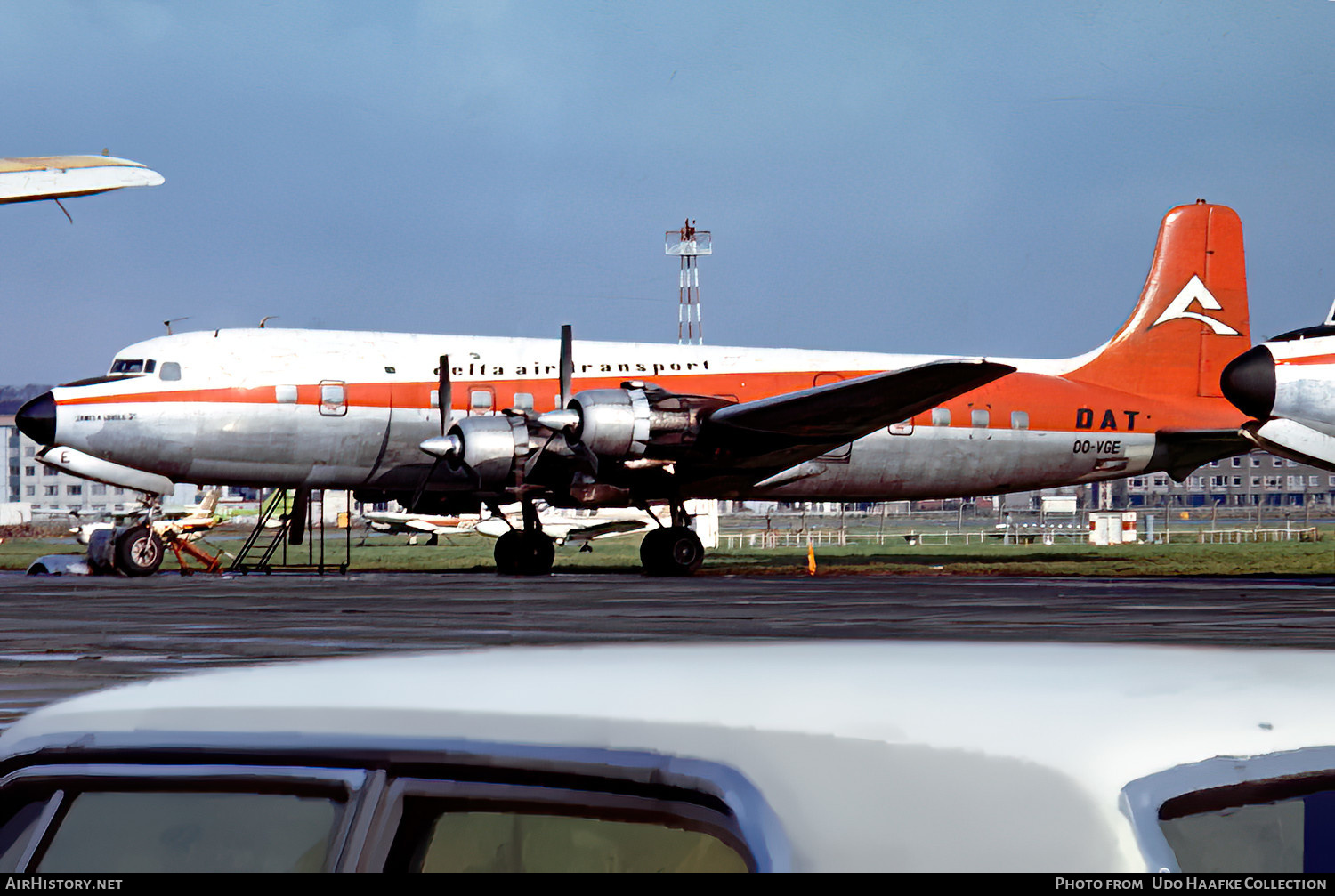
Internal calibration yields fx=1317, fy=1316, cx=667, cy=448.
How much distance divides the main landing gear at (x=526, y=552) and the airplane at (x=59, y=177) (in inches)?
615

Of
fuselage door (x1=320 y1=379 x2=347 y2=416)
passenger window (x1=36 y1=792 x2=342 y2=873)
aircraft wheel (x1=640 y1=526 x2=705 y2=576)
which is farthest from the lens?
aircraft wheel (x1=640 y1=526 x2=705 y2=576)

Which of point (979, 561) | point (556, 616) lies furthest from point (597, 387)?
point (556, 616)

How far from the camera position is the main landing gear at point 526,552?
26.8 m

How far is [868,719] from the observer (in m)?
1.62

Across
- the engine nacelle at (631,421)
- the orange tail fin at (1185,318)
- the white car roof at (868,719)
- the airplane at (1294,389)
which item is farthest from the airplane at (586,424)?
the white car roof at (868,719)

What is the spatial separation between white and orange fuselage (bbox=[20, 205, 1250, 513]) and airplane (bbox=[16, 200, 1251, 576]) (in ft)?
0.14

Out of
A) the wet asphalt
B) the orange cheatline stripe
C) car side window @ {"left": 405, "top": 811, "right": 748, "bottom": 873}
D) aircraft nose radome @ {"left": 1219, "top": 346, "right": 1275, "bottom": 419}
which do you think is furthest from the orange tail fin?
car side window @ {"left": 405, "top": 811, "right": 748, "bottom": 873}

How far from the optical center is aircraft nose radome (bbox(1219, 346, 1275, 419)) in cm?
1873

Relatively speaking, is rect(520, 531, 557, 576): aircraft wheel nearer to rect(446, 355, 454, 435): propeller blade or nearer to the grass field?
rect(446, 355, 454, 435): propeller blade

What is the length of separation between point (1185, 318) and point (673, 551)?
52.1ft

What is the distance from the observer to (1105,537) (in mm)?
52719

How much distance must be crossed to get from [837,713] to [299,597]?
744 inches
